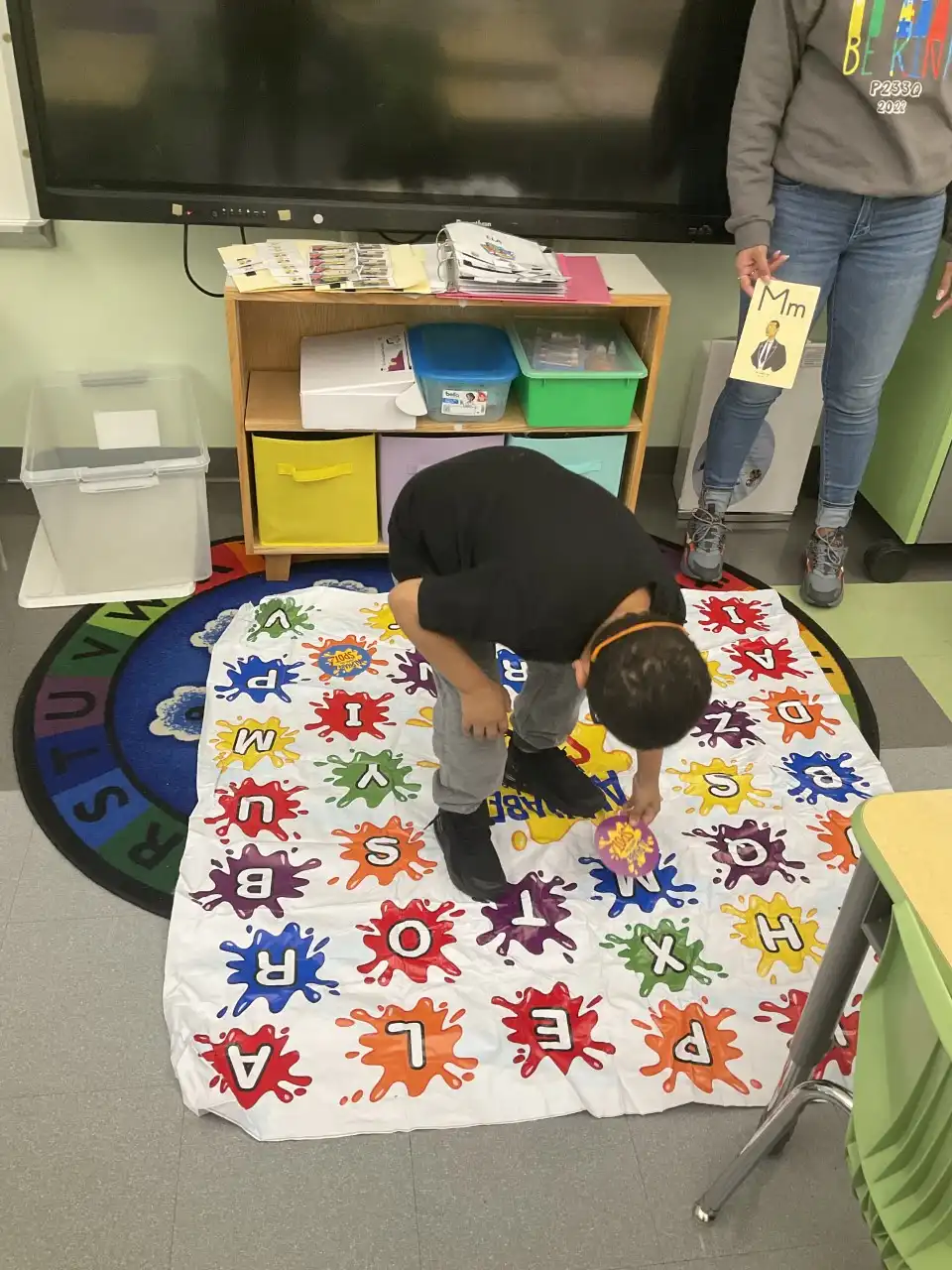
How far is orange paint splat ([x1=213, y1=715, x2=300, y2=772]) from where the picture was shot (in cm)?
170

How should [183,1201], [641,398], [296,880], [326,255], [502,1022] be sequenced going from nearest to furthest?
[183,1201] → [502,1022] → [296,880] → [326,255] → [641,398]

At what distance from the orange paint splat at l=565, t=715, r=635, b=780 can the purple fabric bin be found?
0.62m

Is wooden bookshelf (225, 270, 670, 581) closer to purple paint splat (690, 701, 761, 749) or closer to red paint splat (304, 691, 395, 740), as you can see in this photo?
red paint splat (304, 691, 395, 740)

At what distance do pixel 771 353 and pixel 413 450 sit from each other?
2.36 ft

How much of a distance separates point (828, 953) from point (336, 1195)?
25.5 inches

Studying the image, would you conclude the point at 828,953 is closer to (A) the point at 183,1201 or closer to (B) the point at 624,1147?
(B) the point at 624,1147

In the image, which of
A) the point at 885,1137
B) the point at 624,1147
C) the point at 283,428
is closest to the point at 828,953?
the point at 885,1137

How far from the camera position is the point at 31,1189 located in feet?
3.83

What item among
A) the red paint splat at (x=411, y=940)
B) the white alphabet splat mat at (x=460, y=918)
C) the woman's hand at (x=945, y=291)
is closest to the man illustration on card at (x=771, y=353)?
the woman's hand at (x=945, y=291)

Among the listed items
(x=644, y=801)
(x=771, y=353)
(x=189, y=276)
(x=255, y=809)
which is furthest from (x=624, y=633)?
(x=189, y=276)

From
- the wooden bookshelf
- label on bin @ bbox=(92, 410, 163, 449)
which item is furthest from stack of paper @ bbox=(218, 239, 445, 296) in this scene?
label on bin @ bbox=(92, 410, 163, 449)

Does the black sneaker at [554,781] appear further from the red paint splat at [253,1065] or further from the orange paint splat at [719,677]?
the red paint splat at [253,1065]

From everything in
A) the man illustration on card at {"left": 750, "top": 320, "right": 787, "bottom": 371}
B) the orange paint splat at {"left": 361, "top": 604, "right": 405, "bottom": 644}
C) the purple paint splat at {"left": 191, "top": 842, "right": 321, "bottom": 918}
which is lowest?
the purple paint splat at {"left": 191, "top": 842, "right": 321, "bottom": 918}

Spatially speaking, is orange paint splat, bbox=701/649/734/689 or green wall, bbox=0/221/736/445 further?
green wall, bbox=0/221/736/445
